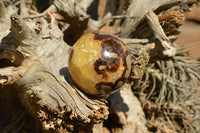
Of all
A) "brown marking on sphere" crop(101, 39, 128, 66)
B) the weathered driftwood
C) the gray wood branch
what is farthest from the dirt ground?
"brown marking on sphere" crop(101, 39, 128, 66)

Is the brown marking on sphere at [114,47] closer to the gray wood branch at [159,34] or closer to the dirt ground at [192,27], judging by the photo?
the gray wood branch at [159,34]

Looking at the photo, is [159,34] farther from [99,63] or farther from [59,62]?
[59,62]

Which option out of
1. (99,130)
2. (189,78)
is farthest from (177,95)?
(99,130)

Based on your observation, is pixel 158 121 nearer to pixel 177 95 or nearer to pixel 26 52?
pixel 177 95

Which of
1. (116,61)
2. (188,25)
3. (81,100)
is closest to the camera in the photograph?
(116,61)

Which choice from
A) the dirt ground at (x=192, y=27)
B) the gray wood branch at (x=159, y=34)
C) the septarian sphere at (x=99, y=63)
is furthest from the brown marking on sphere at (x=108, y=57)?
the dirt ground at (x=192, y=27)

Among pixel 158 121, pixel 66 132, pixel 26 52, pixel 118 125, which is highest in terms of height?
pixel 26 52
